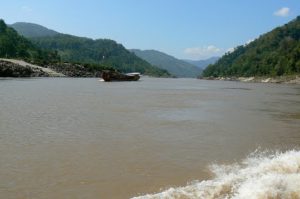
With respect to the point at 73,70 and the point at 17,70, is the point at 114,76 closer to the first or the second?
the point at 17,70

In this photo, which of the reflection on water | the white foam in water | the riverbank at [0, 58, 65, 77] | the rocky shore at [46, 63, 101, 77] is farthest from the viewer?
the rocky shore at [46, 63, 101, 77]

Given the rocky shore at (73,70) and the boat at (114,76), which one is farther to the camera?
the rocky shore at (73,70)

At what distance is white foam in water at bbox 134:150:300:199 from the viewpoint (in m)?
10.7

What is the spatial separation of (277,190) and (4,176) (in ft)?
26.4

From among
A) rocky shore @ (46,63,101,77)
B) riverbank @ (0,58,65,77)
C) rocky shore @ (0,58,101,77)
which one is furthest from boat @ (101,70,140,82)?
rocky shore @ (46,63,101,77)

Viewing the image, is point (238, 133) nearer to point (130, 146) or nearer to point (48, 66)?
point (130, 146)

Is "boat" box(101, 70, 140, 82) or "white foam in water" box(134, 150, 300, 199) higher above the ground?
"boat" box(101, 70, 140, 82)

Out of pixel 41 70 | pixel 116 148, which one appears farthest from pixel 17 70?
pixel 116 148

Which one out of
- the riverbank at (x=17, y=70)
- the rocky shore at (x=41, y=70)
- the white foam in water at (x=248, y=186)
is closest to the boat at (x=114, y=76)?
the riverbank at (x=17, y=70)

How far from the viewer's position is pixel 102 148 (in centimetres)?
1758

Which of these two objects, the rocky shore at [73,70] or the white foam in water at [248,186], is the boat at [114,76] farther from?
the white foam in water at [248,186]

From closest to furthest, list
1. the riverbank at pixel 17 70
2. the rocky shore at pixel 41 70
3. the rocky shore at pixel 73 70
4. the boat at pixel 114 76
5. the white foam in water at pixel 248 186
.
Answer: the white foam in water at pixel 248 186, the riverbank at pixel 17 70, the boat at pixel 114 76, the rocky shore at pixel 41 70, the rocky shore at pixel 73 70

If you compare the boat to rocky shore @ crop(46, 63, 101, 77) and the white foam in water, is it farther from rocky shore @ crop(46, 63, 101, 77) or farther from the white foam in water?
the white foam in water

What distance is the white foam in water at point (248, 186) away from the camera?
10727 mm
